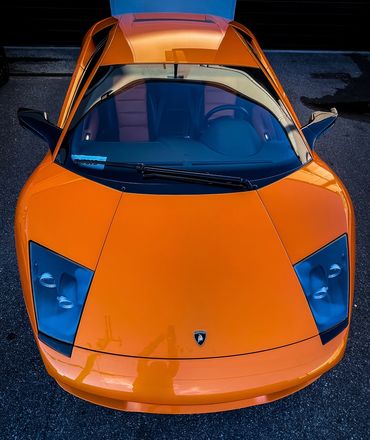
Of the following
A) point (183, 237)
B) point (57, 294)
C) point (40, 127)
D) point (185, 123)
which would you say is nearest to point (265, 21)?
point (185, 123)

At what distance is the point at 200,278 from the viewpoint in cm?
165

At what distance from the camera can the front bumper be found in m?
1.41

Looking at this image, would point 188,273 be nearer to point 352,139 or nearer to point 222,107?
point 222,107

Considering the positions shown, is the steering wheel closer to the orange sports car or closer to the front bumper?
the orange sports car

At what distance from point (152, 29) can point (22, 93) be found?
10.0 feet

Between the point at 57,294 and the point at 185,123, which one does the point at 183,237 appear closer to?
the point at 57,294

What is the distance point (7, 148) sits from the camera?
3.97 metres

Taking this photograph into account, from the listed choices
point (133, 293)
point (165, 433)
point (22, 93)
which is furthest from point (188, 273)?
point (22, 93)

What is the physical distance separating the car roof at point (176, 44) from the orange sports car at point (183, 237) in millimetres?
16

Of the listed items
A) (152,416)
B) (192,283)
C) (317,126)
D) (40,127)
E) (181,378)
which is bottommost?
(152,416)

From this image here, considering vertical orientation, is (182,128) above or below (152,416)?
above

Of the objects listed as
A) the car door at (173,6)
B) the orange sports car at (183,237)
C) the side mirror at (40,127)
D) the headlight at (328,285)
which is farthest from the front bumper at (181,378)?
the car door at (173,6)

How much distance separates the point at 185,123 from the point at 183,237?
0.82m

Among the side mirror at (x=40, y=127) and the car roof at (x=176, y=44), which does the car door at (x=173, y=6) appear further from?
the side mirror at (x=40, y=127)
